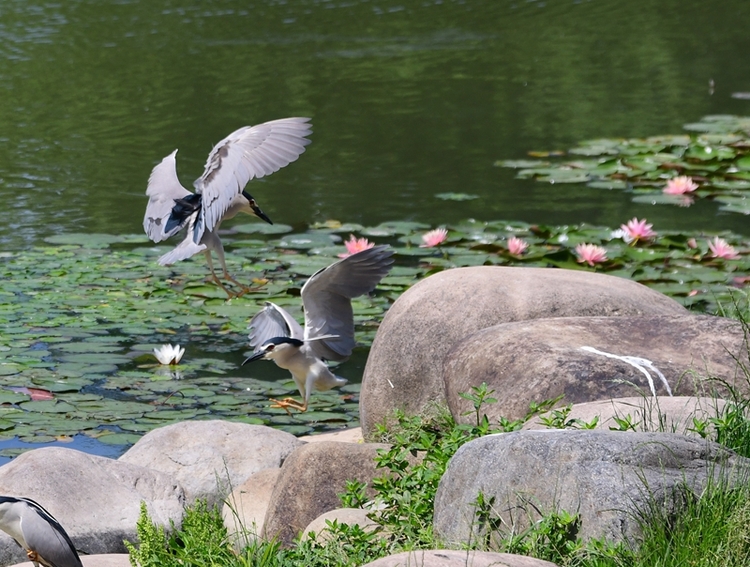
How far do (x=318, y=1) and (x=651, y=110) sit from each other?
319 inches

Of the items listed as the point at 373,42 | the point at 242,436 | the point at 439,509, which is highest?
the point at 373,42

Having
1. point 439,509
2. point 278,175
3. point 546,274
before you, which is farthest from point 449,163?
point 439,509

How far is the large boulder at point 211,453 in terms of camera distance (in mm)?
4609

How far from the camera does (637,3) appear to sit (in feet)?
61.8

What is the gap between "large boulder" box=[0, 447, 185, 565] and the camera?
4.14 m

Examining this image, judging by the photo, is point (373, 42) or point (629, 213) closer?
point (629, 213)

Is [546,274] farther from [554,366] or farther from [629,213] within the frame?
[629,213]

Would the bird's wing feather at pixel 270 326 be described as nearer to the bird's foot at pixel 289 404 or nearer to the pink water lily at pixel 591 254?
the bird's foot at pixel 289 404

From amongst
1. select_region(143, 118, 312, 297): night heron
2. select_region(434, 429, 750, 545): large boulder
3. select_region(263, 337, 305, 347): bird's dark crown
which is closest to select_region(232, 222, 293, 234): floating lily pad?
select_region(143, 118, 312, 297): night heron

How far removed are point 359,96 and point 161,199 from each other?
27.0 ft

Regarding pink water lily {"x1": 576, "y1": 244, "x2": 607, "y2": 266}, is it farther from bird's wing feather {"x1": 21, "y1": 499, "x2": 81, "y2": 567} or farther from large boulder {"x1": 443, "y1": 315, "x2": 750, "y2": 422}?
bird's wing feather {"x1": 21, "y1": 499, "x2": 81, "y2": 567}

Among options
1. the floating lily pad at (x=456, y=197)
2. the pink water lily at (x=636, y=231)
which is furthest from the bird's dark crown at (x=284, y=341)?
the floating lily pad at (x=456, y=197)

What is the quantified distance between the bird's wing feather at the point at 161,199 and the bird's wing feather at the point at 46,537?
1.96 m

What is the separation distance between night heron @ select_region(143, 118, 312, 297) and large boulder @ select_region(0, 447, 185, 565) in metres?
1.10
